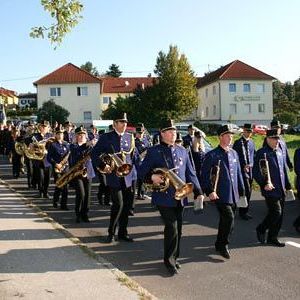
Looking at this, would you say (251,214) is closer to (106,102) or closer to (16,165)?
(16,165)

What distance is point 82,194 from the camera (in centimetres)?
1019

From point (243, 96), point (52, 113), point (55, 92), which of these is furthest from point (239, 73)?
point (52, 113)

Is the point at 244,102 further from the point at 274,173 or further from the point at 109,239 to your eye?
the point at 109,239

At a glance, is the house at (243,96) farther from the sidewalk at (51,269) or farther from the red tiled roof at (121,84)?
the sidewalk at (51,269)

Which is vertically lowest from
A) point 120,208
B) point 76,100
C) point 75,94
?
point 120,208

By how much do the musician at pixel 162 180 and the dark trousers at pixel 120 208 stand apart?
4.55 feet

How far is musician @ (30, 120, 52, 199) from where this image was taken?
13750mm

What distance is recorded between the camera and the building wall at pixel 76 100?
68062 millimetres

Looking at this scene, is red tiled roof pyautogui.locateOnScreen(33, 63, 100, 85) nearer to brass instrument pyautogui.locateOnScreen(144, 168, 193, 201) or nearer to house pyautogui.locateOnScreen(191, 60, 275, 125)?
house pyautogui.locateOnScreen(191, 60, 275, 125)

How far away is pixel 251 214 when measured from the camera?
35.6ft

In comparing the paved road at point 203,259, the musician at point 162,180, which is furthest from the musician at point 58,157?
the musician at point 162,180

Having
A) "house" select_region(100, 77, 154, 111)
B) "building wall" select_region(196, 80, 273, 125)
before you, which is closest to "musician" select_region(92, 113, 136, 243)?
"building wall" select_region(196, 80, 273, 125)

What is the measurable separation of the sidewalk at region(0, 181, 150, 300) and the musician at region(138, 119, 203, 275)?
78 centimetres

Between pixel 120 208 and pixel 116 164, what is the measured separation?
0.69 metres
